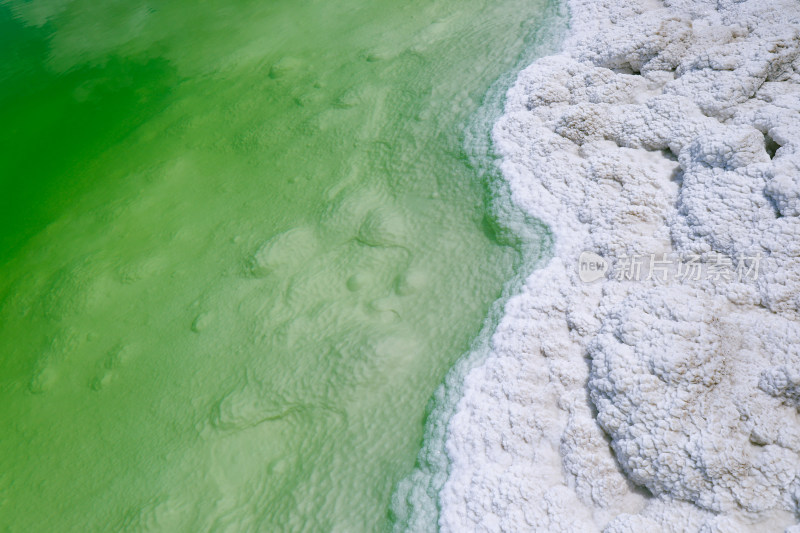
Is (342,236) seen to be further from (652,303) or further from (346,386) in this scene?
(652,303)

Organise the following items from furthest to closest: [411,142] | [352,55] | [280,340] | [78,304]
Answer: [352,55] < [411,142] < [78,304] < [280,340]

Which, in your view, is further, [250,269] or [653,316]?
[250,269]

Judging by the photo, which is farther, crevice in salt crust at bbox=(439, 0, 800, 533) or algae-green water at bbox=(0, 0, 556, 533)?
algae-green water at bbox=(0, 0, 556, 533)

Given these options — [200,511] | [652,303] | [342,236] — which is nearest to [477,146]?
[342,236]

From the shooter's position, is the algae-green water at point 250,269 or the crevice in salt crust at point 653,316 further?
the algae-green water at point 250,269
